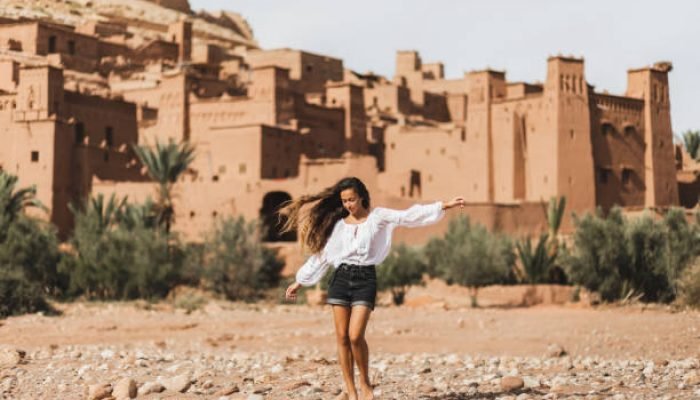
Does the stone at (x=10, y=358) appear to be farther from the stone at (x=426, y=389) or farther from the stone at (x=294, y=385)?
the stone at (x=426, y=389)

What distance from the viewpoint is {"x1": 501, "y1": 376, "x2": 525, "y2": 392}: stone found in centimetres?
944

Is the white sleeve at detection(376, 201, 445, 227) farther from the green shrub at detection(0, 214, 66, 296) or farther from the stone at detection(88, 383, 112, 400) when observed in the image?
the green shrub at detection(0, 214, 66, 296)

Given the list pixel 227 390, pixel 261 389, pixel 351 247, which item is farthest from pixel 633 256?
pixel 351 247

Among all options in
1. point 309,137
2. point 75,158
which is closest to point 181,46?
point 309,137

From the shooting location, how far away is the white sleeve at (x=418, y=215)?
310 inches

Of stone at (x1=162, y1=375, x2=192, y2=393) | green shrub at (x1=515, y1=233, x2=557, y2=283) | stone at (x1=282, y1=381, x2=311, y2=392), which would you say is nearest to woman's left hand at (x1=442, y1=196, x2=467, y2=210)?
stone at (x1=282, y1=381, x2=311, y2=392)

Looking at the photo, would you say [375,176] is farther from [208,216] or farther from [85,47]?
[85,47]

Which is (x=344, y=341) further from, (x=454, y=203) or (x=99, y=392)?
(x=99, y=392)

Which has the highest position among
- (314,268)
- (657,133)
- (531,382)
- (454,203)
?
(657,133)

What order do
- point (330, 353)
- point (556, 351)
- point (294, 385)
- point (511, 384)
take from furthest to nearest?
point (330, 353)
point (556, 351)
point (294, 385)
point (511, 384)

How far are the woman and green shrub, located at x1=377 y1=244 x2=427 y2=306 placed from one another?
820 inches

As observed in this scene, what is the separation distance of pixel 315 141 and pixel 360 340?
34821 millimetres

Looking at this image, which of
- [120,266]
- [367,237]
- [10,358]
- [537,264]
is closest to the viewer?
[367,237]

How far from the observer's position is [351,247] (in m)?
8.16
